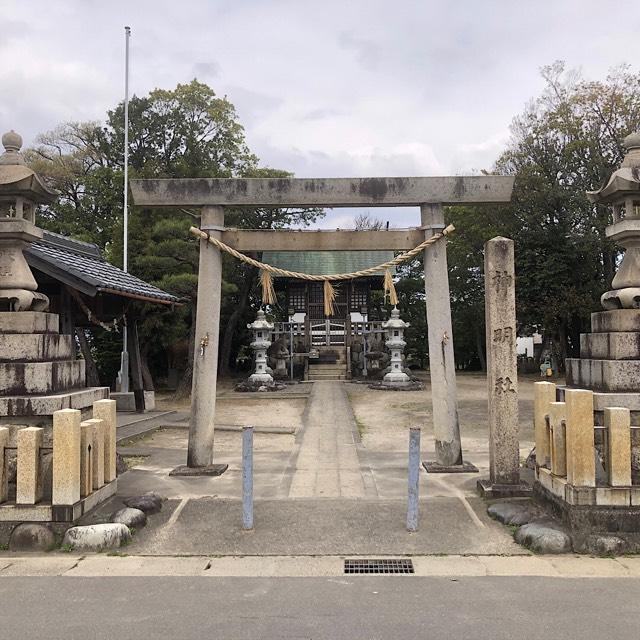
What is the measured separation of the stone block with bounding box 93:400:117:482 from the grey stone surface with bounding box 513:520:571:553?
440cm

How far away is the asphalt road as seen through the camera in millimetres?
3635

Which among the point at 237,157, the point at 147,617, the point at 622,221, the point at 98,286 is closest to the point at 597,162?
the point at 237,157

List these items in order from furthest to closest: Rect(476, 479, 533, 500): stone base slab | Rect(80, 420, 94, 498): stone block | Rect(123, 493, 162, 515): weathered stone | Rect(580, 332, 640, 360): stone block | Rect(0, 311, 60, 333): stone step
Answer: Rect(476, 479, 533, 500): stone base slab < Rect(123, 493, 162, 515): weathered stone < Rect(0, 311, 60, 333): stone step < Rect(580, 332, 640, 360): stone block < Rect(80, 420, 94, 498): stone block

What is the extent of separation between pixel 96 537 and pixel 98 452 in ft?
3.17

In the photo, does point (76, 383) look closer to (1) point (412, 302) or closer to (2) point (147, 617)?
(2) point (147, 617)

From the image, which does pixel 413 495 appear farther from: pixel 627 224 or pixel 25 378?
pixel 25 378

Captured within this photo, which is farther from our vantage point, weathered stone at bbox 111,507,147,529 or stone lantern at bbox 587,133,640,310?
stone lantern at bbox 587,133,640,310

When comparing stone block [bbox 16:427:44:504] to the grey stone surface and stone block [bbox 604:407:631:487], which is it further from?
stone block [bbox 604:407:631:487]

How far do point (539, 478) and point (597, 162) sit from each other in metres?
20.8

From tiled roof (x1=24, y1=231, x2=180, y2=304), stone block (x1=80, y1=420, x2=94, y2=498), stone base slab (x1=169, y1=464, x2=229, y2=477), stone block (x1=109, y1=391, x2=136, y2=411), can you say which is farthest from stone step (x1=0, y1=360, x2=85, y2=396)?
stone block (x1=109, y1=391, x2=136, y2=411)

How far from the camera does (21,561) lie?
193 inches

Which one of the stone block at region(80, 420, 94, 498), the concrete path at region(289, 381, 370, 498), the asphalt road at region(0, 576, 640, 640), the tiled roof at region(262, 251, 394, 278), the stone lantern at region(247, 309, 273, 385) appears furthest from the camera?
the tiled roof at region(262, 251, 394, 278)

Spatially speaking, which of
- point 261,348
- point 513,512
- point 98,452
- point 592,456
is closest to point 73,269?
point 98,452

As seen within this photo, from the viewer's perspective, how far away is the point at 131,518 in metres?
5.62
